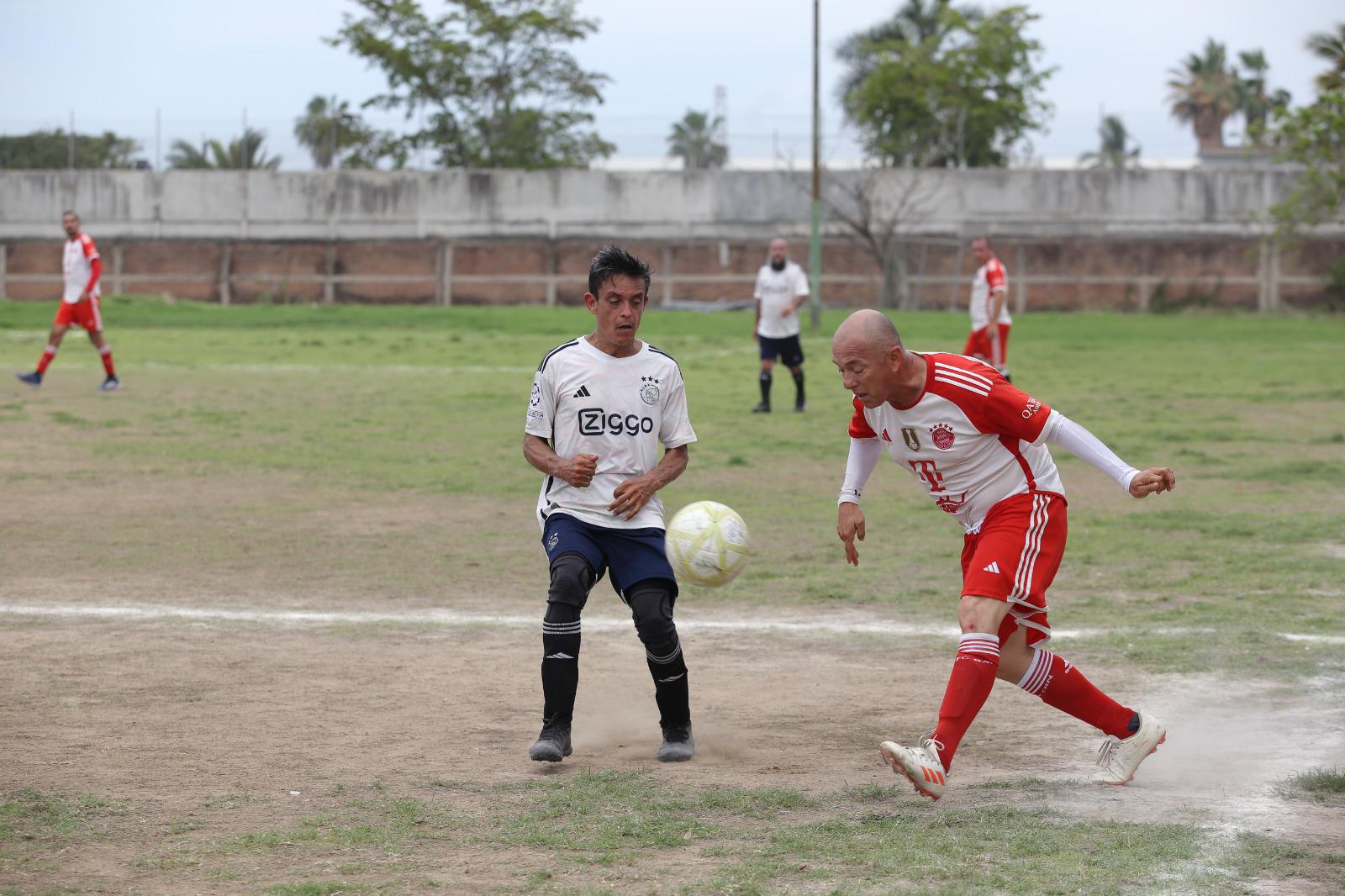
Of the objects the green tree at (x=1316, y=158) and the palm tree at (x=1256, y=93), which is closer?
the green tree at (x=1316, y=158)

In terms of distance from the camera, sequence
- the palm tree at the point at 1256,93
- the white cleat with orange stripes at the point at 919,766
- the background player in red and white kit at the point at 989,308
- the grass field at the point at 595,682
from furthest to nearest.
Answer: the palm tree at the point at 1256,93, the background player in red and white kit at the point at 989,308, the white cleat with orange stripes at the point at 919,766, the grass field at the point at 595,682

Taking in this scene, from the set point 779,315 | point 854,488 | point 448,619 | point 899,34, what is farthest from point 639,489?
point 899,34

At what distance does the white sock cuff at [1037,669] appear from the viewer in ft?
17.2

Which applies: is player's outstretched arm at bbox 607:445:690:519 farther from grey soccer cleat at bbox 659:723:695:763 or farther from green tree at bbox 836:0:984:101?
green tree at bbox 836:0:984:101

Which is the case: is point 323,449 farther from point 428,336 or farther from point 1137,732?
point 428,336

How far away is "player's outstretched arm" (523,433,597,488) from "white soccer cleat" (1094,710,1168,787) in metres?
1.99

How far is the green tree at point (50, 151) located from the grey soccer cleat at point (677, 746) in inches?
1877

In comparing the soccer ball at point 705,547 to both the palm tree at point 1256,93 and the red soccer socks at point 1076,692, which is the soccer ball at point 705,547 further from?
the palm tree at point 1256,93

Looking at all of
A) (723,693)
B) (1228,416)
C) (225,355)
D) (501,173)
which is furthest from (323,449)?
(501,173)

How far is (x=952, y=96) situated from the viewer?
174 ft

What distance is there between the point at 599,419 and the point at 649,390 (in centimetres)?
21

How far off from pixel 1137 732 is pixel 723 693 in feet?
6.11

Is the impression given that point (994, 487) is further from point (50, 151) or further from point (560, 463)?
point (50, 151)

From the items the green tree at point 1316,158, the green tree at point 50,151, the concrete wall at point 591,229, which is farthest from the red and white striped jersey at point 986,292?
the green tree at point 50,151
